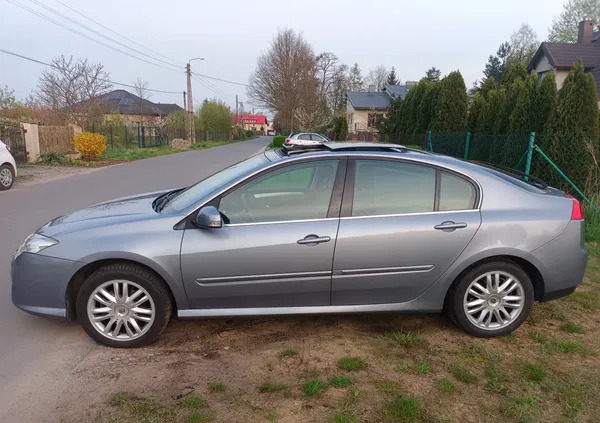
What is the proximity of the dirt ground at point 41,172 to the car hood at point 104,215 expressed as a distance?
10.6m

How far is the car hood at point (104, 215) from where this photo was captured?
339cm

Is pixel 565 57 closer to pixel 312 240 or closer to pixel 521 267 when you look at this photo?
pixel 521 267

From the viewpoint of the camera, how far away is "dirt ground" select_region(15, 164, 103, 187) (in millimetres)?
13658

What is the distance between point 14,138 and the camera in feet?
56.3

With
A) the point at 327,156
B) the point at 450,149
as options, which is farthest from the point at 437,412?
the point at 450,149

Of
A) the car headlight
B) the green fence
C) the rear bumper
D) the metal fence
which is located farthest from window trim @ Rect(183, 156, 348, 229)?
the metal fence


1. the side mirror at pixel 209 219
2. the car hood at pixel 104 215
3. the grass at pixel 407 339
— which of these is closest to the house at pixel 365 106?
the car hood at pixel 104 215

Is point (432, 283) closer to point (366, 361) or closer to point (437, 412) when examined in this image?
point (366, 361)

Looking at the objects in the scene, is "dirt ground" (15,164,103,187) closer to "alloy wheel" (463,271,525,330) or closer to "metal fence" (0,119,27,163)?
"metal fence" (0,119,27,163)

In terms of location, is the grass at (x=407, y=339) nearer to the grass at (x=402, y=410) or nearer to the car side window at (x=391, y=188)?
the grass at (x=402, y=410)

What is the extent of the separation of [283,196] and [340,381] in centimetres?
144

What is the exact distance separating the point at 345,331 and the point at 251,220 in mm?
1245

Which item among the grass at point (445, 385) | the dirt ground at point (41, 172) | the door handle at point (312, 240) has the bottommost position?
the grass at point (445, 385)

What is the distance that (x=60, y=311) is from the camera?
3270mm
